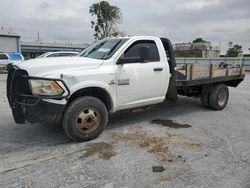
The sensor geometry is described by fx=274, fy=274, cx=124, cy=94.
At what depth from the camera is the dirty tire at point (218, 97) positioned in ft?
24.5

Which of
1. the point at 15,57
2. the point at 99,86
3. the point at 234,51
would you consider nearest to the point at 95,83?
the point at 99,86

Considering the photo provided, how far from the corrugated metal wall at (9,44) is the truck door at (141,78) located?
37135 millimetres

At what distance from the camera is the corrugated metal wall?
38312 mm

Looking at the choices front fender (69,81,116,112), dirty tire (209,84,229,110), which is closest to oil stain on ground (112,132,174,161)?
front fender (69,81,116,112)

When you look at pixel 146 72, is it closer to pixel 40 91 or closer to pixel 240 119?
pixel 40 91

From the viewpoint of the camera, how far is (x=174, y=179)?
354 centimetres

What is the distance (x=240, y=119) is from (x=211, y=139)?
1.98 meters

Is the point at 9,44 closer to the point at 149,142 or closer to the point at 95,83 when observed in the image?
the point at 95,83

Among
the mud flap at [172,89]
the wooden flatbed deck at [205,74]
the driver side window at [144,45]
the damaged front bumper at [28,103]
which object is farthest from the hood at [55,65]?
the wooden flatbed deck at [205,74]

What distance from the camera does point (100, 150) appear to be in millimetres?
4492

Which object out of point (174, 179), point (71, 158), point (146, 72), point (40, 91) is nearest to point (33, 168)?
point (71, 158)

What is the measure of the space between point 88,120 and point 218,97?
4272 mm

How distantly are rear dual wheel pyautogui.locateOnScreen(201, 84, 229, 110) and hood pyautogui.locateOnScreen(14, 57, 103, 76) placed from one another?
12.5ft

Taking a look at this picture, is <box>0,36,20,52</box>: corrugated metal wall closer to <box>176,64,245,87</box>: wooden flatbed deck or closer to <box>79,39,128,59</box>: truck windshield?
<box>79,39,128,59</box>: truck windshield
